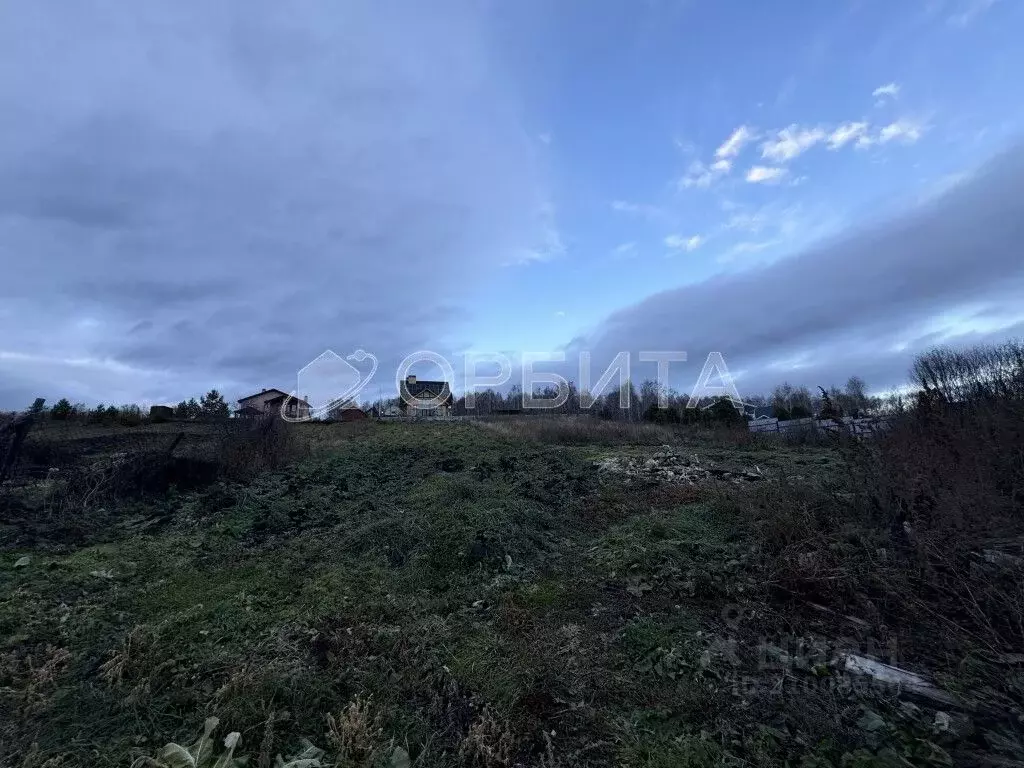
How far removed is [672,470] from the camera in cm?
1126

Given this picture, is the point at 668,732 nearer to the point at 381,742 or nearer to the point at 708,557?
the point at 381,742

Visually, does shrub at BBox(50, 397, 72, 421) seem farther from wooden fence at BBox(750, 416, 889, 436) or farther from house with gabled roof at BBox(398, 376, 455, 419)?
wooden fence at BBox(750, 416, 889, 436)

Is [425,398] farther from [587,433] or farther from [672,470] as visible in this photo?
[672,470]

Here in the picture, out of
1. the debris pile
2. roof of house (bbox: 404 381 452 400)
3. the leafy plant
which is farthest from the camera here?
roof of house (bbox: 404 381 452 400)

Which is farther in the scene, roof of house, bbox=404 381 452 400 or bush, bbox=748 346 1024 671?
roof of house, bbox=404 381 452 400

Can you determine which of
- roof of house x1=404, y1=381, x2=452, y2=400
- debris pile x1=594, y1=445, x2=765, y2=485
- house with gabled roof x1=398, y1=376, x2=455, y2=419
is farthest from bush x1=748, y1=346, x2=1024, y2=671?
roof of house x1=404, y1=381, x2=452, y2=400

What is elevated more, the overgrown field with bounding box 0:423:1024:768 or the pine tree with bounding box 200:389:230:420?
the pine tree with bounding box 200:389:230:420

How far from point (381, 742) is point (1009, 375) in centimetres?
1061

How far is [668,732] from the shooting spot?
297 centimetres

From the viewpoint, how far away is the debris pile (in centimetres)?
1026

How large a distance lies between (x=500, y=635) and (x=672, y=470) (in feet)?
26.0

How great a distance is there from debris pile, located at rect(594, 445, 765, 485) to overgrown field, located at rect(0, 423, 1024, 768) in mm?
2570

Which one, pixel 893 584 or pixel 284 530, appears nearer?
pixel 893 584

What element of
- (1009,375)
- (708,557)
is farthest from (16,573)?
(1009,375)
